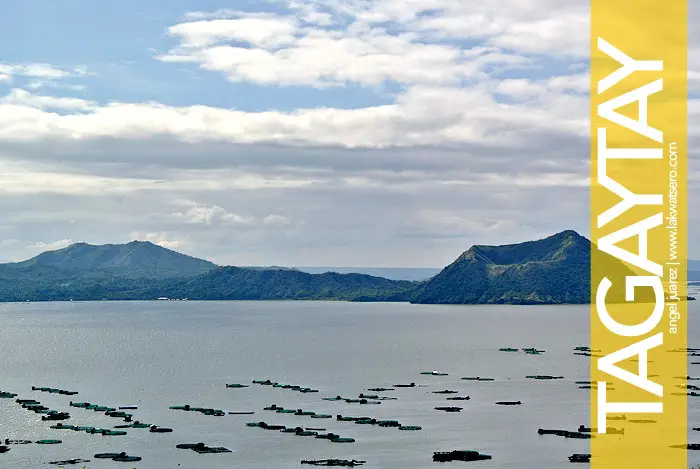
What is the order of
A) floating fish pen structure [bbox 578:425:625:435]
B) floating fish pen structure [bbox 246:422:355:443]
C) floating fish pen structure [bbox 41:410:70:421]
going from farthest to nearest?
floating fish pen structure [bbox 41:410:70:421] → floating fish pen structure [bbox 578:425:625:435] → floating fish pen structure [bbox 246:422:355:443]

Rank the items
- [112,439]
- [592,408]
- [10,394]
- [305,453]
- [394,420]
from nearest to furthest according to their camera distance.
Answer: [305,453] < [112,439] < [394,420] < [592,408] < [10,394]

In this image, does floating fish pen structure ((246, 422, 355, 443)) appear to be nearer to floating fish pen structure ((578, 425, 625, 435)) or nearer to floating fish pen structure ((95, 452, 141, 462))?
floating fish pen structure ((95, 452, 141, 462))

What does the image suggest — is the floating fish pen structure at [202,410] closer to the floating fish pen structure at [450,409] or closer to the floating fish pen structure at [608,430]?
the floating fish pen structure at [450,409]

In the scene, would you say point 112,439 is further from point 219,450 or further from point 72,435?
point 219,450

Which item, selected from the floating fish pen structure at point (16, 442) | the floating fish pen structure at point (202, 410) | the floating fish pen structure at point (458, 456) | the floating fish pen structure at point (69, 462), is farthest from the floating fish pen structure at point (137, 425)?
the floating fish pen structure at point (458, 456)

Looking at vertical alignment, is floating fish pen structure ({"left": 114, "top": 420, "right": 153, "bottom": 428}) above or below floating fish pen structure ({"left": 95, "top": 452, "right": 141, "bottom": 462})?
above

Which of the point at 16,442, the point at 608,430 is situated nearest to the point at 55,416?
the point at 16,442

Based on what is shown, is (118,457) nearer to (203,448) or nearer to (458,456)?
(203,448)

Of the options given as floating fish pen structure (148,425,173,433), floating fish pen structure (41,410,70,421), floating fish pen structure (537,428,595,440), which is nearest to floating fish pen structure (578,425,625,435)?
floating fish pen structure (537,428,595,440)

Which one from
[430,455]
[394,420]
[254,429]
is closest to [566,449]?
[430,455]
